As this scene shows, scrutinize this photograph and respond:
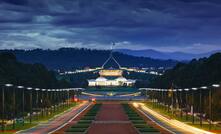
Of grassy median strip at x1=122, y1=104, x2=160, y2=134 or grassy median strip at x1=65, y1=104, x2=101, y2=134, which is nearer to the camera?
grassy median strip at x1=65, y1=104, x2=101, y2=134

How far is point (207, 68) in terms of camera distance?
425 ft

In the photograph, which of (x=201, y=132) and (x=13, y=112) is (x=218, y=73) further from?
(x=201, y=132)

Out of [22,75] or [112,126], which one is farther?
[22,75]

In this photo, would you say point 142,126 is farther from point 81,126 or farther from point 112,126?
point 81,126

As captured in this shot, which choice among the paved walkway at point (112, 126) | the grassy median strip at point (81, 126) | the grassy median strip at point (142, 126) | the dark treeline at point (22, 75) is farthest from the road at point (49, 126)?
the dark treeline at point (22, 75)

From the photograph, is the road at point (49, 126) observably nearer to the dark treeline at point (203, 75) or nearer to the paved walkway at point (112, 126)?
the paved walkway at point (112, 126)

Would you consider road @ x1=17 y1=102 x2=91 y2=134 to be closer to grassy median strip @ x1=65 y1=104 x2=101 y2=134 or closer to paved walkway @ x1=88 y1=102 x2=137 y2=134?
grassy median strip @ x1=65 y1=104 x2=101 y2=134

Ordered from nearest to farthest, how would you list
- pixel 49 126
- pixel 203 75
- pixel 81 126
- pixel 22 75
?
pixel 81 126
pixel 49 126
pixel 203 75
pixel 22 75

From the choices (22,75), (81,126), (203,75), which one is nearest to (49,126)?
(81,126)

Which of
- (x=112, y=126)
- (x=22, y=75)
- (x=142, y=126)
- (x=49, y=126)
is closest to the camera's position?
(x=112, y=126)

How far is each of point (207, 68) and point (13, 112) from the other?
160 ft

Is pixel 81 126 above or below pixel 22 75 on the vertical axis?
below

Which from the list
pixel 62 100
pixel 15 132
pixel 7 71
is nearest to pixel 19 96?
pixel 7 71

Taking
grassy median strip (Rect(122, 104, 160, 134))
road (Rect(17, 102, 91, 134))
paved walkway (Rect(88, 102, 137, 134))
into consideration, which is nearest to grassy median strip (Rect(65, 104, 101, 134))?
paved walkway (Rect(88, 102, 137, 134))
